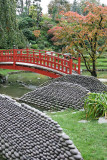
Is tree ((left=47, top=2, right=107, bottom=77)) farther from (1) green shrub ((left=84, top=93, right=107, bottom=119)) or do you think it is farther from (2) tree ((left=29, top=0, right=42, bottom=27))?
(2) tree ((left=29, top=0, right=42, bottom=27))

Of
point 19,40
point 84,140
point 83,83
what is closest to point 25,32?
point 19,40

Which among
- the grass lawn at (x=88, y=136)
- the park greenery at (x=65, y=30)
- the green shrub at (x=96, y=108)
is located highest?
the park greenery at (x=65, y=30)

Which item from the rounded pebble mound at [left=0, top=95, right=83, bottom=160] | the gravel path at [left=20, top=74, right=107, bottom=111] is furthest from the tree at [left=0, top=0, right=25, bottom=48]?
the rounded pebble mound at [left=0, top=95, right=83, bottom=160]

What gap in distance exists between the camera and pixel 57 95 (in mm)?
8867

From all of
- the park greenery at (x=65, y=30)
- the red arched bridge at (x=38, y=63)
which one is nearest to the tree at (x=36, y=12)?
the park greenery at (x=65, y=30)

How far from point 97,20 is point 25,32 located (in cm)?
1700

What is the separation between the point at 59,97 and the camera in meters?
8.69

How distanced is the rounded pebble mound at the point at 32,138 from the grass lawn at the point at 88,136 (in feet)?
1.11

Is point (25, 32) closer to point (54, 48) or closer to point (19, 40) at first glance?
point (54, 48)

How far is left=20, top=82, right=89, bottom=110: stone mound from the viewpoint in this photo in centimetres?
816

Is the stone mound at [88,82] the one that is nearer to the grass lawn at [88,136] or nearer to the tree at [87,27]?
the tree at [87,27]

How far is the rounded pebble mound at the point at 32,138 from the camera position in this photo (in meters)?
4.15

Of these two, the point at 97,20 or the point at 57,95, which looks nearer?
the point at 57,95

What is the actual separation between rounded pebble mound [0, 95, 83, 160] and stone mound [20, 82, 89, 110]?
247 centimetres
